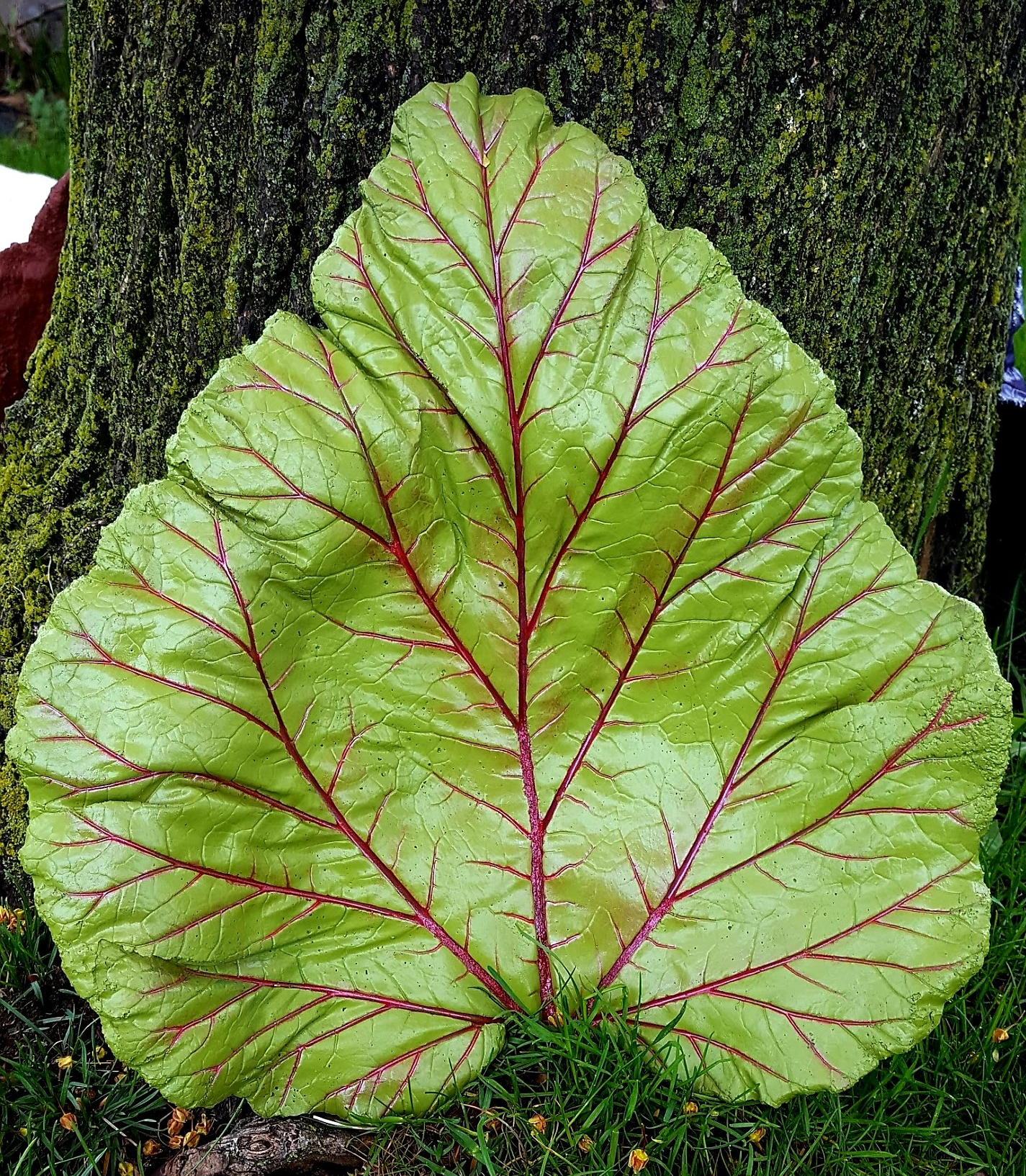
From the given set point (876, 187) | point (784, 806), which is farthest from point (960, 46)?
point (784, 806)

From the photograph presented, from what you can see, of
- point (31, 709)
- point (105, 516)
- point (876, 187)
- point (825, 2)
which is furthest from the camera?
point (105, 516)

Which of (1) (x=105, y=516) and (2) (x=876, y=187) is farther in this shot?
(1) (x=105, y=516)

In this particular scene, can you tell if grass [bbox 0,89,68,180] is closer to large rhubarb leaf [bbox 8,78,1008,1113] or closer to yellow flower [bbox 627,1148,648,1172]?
large rhubarb leaf [bbox 8,78,1008,1113]

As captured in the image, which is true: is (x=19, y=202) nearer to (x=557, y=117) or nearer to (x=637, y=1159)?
(x=557, y=117)

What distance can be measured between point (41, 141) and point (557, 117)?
5.18 metres

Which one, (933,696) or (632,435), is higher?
(632,435)

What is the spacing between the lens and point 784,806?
1152 mm

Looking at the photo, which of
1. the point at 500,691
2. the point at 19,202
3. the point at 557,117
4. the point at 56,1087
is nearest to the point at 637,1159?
the point at 500,691

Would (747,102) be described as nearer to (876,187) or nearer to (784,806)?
(876,187)

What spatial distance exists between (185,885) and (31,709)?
0.77 feet

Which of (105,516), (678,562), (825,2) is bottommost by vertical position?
(105,516)

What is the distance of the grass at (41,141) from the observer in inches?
171

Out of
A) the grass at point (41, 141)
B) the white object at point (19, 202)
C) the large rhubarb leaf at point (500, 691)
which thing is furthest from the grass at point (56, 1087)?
the grass at point (41, 141)

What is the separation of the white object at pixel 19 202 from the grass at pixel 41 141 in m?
1.94
